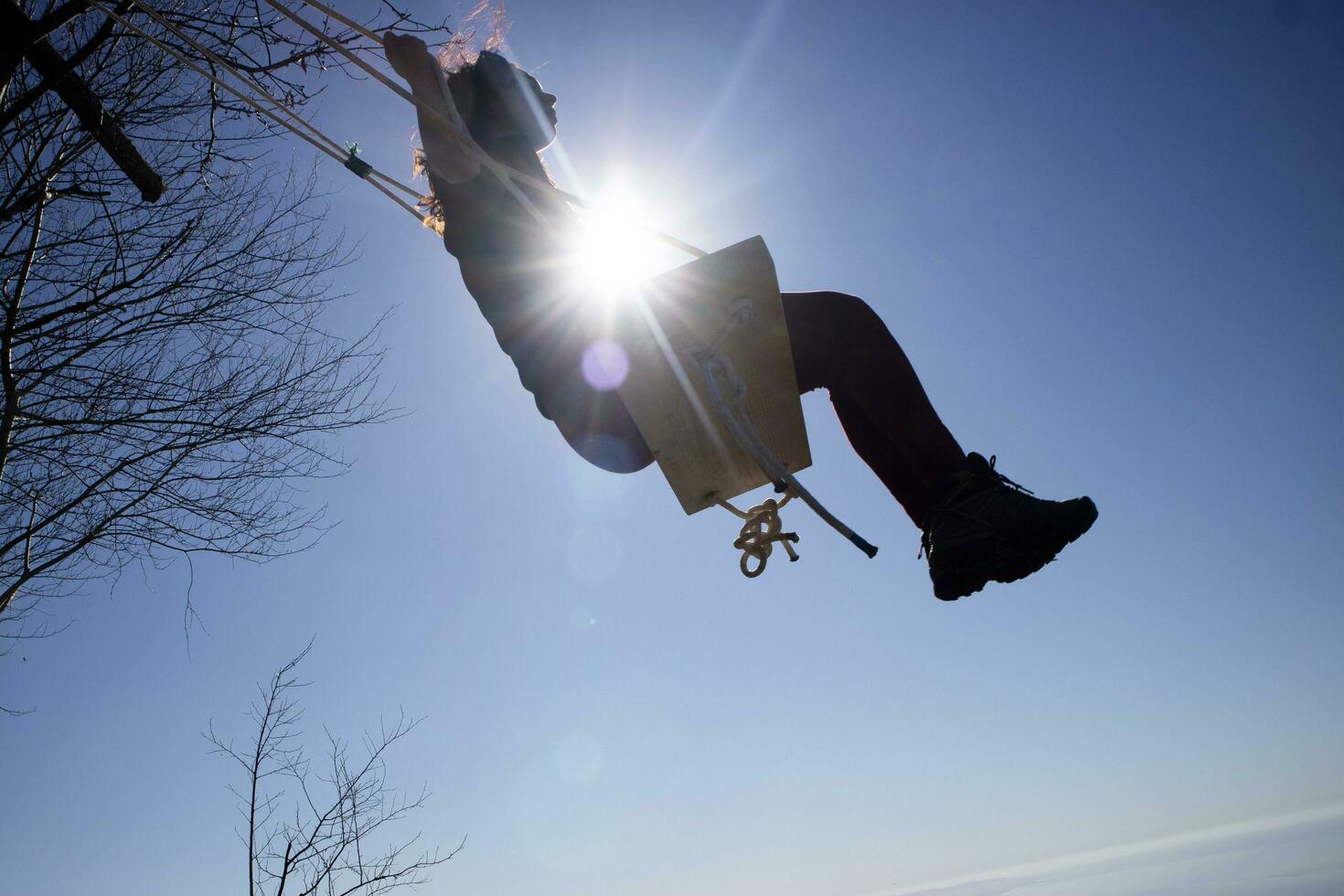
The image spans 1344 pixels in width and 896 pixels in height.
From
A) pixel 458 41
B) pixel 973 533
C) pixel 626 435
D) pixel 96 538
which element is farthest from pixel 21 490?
pixel 973 533

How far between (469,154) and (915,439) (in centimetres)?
120

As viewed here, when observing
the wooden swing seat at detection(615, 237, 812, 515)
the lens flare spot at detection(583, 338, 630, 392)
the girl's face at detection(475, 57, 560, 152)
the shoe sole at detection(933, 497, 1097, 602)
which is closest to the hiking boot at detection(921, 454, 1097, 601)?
the shoe sole at detection(933, 497, 1097, 602)

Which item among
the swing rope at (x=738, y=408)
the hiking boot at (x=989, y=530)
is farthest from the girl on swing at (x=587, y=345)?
the swing rope at (x=738, y=408)

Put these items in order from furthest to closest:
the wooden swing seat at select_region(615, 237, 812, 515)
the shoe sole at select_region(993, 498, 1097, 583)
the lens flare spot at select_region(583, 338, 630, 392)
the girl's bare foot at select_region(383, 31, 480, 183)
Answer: the girl's bare foot at select_region(383, 31, 480, 183) < the lens flare spot at select_region(583, 338, 630, 392) < the wooden swing seat at select_region(615, 237, 812, 515) < the shoe sole at select_region(993, 498, 1097, 583)

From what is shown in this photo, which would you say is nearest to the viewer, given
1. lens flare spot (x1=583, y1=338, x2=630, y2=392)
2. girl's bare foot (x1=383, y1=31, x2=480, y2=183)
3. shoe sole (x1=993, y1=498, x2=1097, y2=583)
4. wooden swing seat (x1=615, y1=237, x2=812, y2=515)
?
shoe sole (x1=993, y1=498, x2=1097, y2=583)

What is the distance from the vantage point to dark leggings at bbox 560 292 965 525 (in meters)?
1.68

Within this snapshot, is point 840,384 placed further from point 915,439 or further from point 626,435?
point 626,435

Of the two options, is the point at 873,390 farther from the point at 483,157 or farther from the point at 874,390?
the point at 483,157

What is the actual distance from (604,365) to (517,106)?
0.73 metres

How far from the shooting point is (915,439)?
1.68 metres

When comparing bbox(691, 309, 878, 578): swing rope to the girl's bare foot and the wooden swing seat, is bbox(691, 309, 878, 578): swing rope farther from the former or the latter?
the girl's bare foot

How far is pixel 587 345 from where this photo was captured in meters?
1.83

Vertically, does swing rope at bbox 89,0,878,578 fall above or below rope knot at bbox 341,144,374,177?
below

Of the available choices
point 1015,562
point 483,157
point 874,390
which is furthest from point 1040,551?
point 483,157
